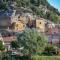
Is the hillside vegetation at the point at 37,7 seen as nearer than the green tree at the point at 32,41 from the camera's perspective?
No

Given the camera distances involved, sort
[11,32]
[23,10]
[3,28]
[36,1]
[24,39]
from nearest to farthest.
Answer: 1. [24,39]
2. [11,32]
3. [3,28]
4. [23,10]
5. [36,1]

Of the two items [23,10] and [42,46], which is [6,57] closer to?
[42,46]

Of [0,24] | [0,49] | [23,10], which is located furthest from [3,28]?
[0,49]

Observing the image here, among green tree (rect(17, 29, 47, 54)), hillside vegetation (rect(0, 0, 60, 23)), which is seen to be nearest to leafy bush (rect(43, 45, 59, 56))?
green tree (rect(17, 29, 47, 54))

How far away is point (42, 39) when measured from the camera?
34281 millimetres

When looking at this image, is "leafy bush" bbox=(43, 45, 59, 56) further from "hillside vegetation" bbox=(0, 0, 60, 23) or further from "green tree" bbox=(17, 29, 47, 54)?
"hillside vegetation" bbox=(0, 0, 60, 23)

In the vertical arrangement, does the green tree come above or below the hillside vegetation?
below

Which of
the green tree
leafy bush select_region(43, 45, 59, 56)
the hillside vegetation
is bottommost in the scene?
leafy bush select_region(43, 45, 59, 56)

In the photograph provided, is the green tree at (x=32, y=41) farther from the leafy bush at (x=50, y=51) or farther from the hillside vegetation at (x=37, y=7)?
the hillside vegetation at (x=37, y=7)

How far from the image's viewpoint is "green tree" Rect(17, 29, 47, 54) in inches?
1303

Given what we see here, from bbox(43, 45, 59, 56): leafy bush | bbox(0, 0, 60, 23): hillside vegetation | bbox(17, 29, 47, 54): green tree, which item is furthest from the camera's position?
bbox(0, 0, 60, 23): hillside vegetation

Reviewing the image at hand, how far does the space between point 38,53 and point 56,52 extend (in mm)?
2519

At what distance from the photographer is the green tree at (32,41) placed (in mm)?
33094

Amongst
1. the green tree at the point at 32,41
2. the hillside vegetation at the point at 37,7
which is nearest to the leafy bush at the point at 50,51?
the green tree at the point at 32,41
